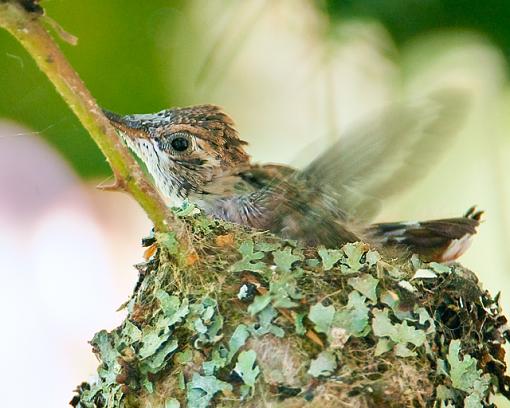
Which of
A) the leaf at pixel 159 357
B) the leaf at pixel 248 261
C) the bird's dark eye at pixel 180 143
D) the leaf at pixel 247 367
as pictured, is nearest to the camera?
the leaf at pixel 247 367

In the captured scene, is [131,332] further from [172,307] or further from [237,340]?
[237,340]

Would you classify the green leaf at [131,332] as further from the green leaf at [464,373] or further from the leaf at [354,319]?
the green leaf at [464,373]

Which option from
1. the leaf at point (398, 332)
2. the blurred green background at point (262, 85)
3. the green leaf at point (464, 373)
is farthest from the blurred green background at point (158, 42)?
the green leaf at point (464, 373)

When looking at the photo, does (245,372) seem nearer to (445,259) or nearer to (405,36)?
(445,259)

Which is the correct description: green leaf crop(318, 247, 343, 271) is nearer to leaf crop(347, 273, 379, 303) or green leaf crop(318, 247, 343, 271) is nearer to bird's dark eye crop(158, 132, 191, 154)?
leaf crop(347, 273, 379, 303)

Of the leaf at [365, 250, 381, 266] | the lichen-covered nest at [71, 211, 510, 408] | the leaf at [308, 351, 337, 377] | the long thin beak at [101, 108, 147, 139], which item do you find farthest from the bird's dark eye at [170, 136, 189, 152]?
the leaf at [308, 351, 337, 377]

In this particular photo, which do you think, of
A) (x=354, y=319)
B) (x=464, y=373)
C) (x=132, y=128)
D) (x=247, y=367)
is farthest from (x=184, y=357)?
(x=132, y=128)
